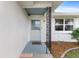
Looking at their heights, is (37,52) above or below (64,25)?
below

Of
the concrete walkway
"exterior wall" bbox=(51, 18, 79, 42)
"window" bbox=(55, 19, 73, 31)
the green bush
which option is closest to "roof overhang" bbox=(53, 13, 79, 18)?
"exterior wall" bbox=(51, 18, 79, 42)

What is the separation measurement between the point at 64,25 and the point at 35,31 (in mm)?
2909

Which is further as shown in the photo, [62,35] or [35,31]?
[35,31]

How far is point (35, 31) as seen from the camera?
56.1ft

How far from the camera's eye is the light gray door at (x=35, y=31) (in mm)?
17062

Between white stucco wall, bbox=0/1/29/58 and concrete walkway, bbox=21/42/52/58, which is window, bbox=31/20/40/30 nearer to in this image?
concrete walkway, bbox=21/42/52/58

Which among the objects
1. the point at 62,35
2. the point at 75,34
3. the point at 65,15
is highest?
the point at 65,15

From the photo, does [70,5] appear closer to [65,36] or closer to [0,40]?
[65,36]

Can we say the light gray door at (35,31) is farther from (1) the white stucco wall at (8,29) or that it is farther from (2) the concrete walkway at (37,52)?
(1) the white stucco wall at (8,29)

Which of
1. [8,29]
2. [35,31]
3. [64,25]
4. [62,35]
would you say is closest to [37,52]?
[8,29]

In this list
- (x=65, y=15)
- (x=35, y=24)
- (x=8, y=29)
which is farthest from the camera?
(x=35, y=24)

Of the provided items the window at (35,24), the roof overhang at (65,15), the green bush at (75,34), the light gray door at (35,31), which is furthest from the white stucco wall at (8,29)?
the window at (35,24)

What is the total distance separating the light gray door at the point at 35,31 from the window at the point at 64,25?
1.78 meters

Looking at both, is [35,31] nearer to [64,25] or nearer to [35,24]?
[35,24]
